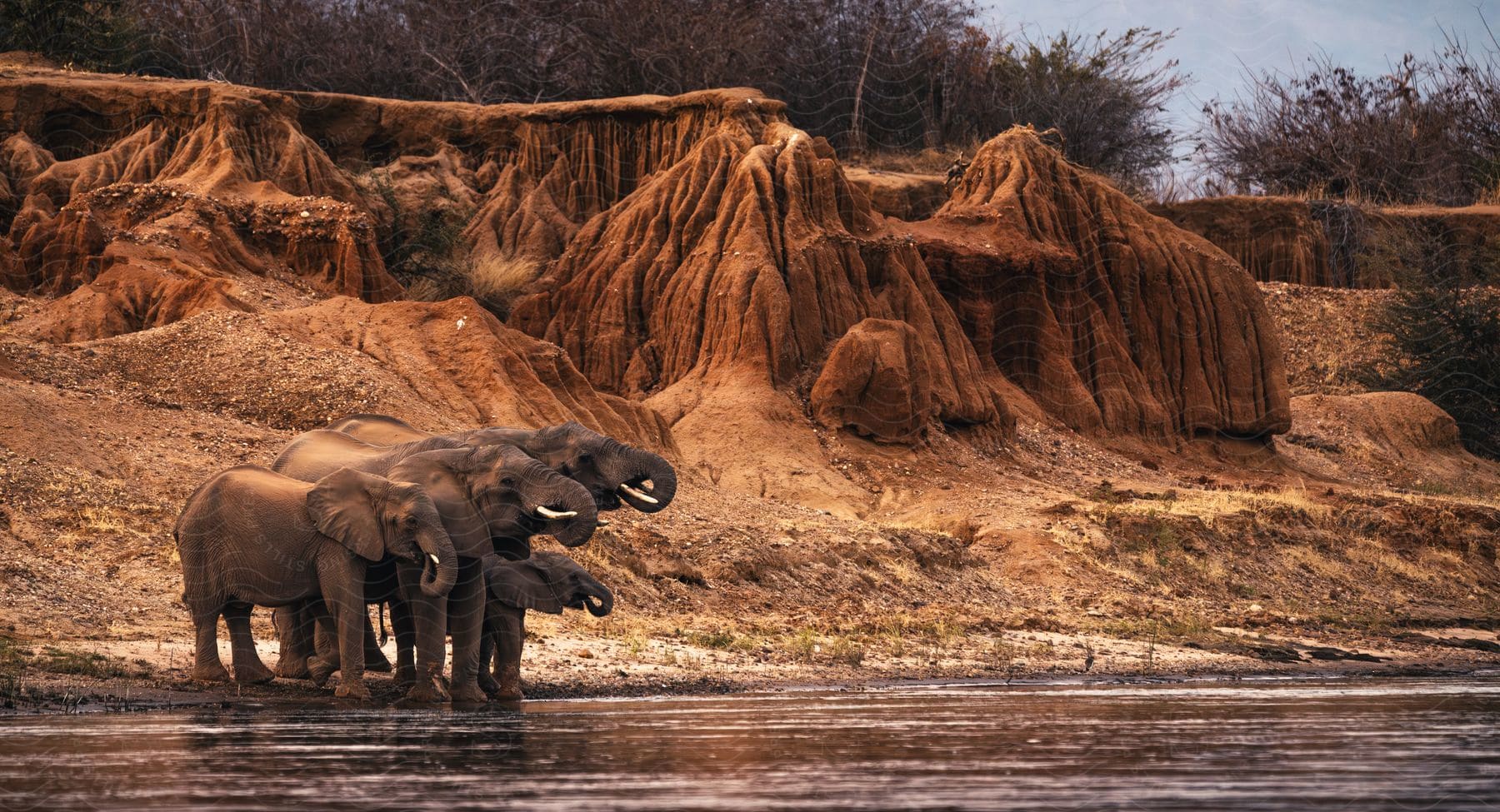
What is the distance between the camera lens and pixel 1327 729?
13656mm

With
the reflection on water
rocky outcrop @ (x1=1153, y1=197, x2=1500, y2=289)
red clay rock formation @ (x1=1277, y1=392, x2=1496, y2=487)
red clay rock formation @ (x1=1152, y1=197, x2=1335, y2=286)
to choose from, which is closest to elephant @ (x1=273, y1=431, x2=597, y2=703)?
the reflection on water

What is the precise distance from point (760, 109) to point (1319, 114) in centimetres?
3510

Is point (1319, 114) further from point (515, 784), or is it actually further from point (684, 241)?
point (515, 784)

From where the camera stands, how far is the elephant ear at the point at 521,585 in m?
15.6

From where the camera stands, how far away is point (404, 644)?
1592cm

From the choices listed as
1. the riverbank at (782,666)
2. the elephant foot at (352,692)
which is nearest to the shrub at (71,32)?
the riverbank at (782,666)

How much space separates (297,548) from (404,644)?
4.69 feet

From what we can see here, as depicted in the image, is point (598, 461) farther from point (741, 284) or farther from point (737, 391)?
point (741, 284)

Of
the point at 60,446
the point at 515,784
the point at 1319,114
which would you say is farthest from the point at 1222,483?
the point at 1319,114

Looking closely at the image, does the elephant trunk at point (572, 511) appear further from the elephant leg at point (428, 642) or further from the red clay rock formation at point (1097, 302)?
the red clay rock formation at point (1097, 302)

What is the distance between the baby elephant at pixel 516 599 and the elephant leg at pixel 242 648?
1.87m

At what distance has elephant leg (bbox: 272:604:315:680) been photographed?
52.0 feet

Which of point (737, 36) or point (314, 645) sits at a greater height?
point (737, 36)

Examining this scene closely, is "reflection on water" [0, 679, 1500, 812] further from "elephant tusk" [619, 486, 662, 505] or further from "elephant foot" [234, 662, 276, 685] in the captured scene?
"elephant tusk" [619, 486, 662, 505]
